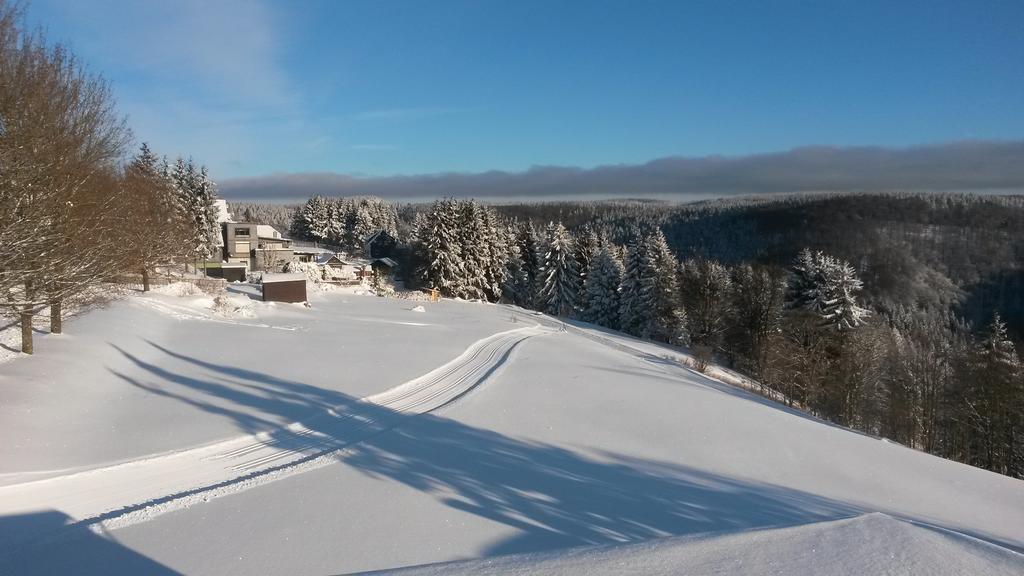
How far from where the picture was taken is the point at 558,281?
159ft

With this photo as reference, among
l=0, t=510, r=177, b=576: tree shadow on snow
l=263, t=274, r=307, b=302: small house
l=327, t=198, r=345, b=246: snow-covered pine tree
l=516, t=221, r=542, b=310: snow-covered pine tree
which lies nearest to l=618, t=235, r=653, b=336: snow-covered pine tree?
l=516, t=221, r=542, b=310: snow-covered pine tree

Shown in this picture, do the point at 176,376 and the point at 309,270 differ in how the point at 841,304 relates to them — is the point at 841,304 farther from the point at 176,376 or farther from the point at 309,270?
the point at 309,270

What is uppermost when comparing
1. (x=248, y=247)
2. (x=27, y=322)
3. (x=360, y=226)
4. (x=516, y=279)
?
(x=360, y=226)

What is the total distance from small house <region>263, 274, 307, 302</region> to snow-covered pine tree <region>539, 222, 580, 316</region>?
22949mm

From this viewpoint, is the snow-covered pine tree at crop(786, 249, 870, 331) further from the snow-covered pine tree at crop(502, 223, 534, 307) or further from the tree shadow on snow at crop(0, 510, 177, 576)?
the tree shadow on snow at crop(0, 510, 177, 576)

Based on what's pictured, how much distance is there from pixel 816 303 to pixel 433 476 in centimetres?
2577

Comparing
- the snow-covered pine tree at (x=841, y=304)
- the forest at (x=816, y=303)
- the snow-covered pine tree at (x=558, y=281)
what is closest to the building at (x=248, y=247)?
the forest at (x=816, y=303)

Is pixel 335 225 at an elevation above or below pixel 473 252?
above

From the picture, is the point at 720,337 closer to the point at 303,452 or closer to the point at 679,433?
the point at 679,433

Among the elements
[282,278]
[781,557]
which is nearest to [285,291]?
[282,278]

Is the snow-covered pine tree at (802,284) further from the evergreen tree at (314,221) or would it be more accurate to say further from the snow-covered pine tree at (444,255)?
the evergreen tree at (314,221)

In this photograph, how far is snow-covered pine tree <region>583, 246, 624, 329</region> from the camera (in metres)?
43.5

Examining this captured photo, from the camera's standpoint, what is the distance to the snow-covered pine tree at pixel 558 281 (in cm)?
4816

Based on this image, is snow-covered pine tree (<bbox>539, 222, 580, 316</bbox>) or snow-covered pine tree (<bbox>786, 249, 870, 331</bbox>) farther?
snow-covered pine tree (<bbox>539, 222, 580, 316</bbox>)
